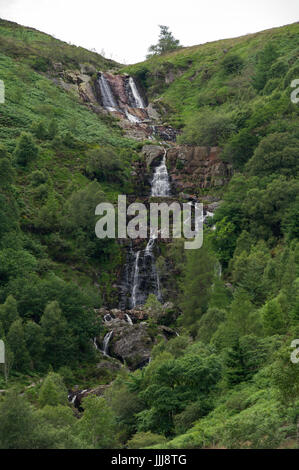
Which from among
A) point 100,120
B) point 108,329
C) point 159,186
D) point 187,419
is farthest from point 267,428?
point 100,120

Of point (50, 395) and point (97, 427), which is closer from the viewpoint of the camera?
point (97, 427)

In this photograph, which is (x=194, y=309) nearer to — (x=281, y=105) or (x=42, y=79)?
(x=281, y=105)

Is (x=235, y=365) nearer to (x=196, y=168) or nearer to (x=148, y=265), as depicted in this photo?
(x=148, y=265)

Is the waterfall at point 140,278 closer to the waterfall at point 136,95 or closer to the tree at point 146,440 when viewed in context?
the tree at point 146,440

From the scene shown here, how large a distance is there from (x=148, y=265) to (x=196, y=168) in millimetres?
29179

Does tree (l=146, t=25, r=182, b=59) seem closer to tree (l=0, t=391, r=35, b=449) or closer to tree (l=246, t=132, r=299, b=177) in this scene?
tree (l=246, t=132, r=299, b=177)

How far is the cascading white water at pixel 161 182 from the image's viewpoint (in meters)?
98.9

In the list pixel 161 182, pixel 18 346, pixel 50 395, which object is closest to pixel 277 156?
pixel 161 182

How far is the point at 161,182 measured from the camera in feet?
331

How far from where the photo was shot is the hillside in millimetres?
32344

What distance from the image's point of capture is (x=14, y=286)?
59.8 metres

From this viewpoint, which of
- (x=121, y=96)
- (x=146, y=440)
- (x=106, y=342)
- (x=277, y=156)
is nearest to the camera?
(x=146, y=440)

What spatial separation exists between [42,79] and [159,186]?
54457mm

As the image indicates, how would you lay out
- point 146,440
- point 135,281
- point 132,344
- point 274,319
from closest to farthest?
1. point 146,440
2. point 274,319
3. point 132,344
4. point 135,281
